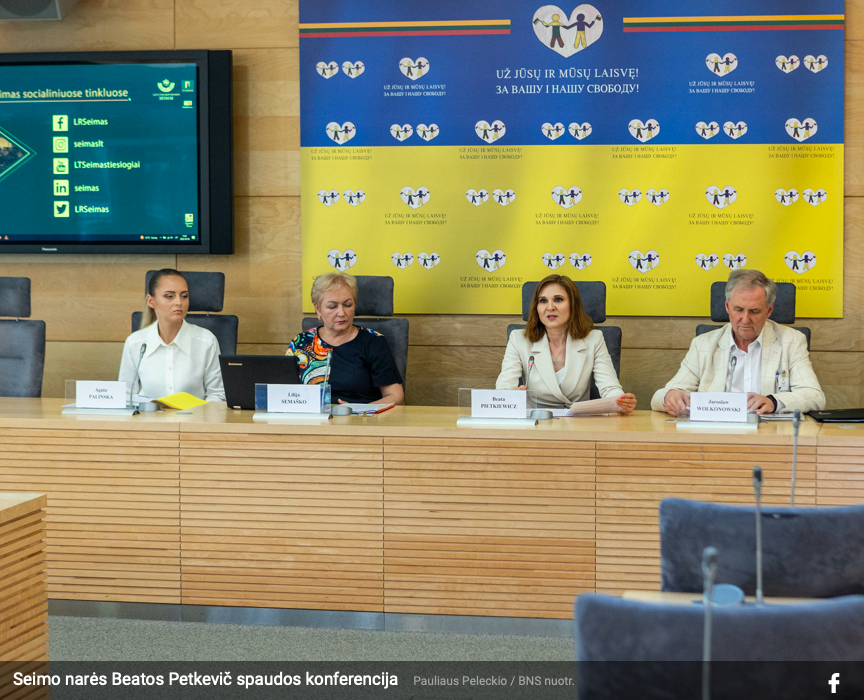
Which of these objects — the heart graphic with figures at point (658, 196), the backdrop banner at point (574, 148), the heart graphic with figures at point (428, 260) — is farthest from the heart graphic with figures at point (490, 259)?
the heart graphic with figures at point (658, 196)

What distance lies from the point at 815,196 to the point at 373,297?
87.2 inches

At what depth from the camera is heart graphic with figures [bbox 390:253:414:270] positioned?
14.9ft

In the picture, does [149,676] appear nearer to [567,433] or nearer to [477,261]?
[567,433]

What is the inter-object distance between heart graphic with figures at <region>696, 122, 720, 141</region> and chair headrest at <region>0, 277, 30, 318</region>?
128 inches

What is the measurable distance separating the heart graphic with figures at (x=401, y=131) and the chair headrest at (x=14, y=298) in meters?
1.90

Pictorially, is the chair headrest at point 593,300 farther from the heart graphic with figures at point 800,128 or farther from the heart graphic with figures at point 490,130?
the heart graphic with figures at point 800,128

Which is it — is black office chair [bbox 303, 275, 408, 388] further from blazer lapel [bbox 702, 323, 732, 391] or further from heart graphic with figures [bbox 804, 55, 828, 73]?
heart graphic with figures [bbox 804, 55, 828, 73]

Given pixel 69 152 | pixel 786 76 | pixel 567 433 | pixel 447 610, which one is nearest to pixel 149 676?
pixel 447 610

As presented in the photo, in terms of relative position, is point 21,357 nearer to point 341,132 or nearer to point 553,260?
point 341,132

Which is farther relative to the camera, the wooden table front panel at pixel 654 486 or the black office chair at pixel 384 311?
the black office chair at pixel 384 311

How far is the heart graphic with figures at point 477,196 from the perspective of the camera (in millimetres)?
4480

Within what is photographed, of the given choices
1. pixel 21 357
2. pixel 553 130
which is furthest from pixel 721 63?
pixel 21 357

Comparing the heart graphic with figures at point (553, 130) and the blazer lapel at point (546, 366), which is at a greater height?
the heart graphic with figures at point (553, 130)

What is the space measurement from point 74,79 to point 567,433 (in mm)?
3381
